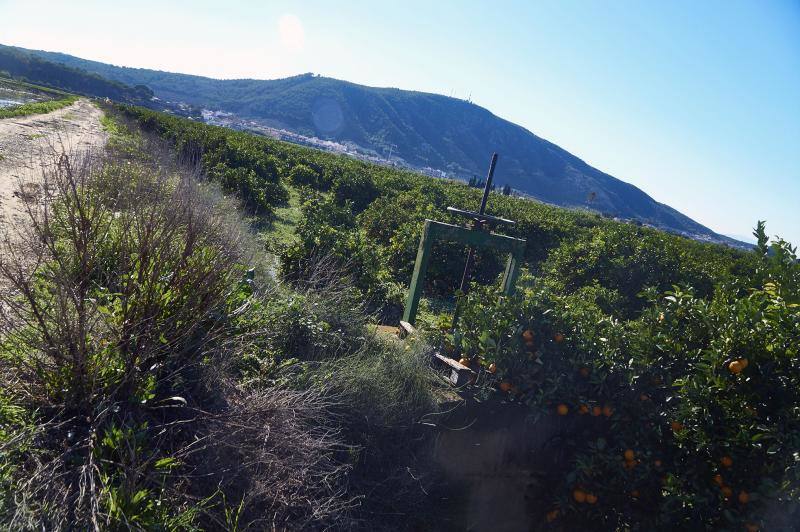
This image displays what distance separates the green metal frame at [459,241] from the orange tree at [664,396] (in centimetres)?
57

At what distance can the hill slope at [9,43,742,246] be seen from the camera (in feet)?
420

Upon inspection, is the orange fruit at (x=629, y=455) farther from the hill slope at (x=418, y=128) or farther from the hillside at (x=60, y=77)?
the hill slope at (x=418, y=128)

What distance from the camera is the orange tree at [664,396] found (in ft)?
9.06

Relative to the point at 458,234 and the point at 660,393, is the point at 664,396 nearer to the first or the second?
the point at 660,393

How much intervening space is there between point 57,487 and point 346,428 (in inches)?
67.7

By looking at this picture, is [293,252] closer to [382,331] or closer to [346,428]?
[382,331]

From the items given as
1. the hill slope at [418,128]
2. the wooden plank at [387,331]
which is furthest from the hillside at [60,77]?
the wooden plank at [387,331]

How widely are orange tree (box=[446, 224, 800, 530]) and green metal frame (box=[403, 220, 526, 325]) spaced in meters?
0.57

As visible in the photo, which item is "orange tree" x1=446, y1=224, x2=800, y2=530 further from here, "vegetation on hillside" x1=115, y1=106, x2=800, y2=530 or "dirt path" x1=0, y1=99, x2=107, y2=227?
"dirt path" x1=0, y1=99, x2=107, y2=227

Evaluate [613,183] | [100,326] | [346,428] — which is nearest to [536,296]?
[346,428]

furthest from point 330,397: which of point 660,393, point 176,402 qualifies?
point 660,393

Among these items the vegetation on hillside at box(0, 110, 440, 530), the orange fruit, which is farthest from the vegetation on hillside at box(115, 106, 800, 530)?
the vegetation on hillside at box(0, 110, 440, 530)

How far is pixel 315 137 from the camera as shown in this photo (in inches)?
4690

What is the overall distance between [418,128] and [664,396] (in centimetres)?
14936
